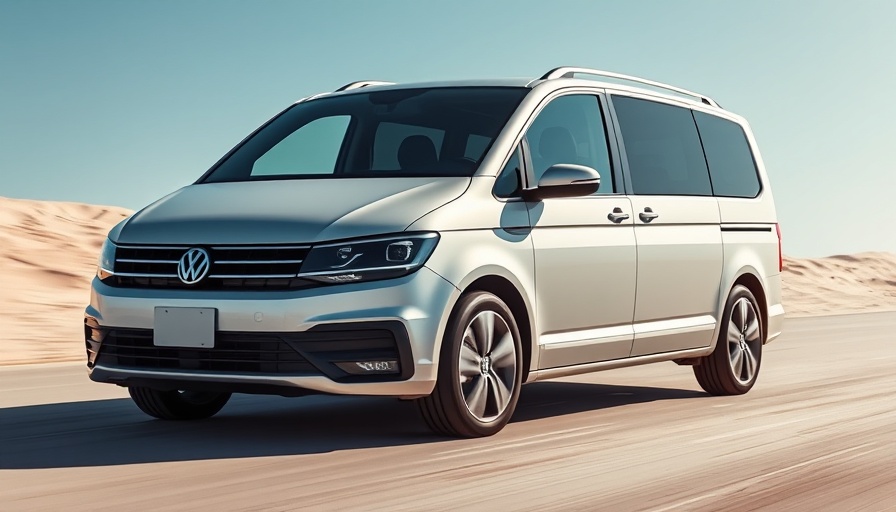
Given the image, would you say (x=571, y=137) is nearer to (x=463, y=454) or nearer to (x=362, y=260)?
(x=362, y=260)

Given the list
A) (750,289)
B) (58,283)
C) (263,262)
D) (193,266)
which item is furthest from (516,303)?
(58,283)

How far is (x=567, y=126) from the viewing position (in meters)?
7.89

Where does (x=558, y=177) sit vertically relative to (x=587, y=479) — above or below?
above

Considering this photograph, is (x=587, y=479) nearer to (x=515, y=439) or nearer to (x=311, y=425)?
(x=515, y=439)

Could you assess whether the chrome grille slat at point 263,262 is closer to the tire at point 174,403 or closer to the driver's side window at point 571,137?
the tire at point 174,403

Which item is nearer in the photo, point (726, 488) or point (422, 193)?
point (726, 488)

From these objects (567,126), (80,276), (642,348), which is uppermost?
(567,126)

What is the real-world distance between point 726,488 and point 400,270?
1814 millimetres

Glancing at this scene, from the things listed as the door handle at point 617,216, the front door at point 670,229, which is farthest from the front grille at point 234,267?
the front door at point 670,229

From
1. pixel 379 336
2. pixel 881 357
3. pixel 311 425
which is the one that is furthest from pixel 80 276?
pixel 379 336

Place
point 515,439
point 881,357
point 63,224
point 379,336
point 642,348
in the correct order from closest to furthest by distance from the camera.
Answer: point 379,336 → point 515,439 → point 642,348 → point 881,357 → point 63,224

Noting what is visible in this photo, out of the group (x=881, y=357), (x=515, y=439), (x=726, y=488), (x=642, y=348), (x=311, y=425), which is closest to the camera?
(x=726, y=488)

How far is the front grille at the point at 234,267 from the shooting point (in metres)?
6.23

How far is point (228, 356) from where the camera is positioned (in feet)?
20.6
